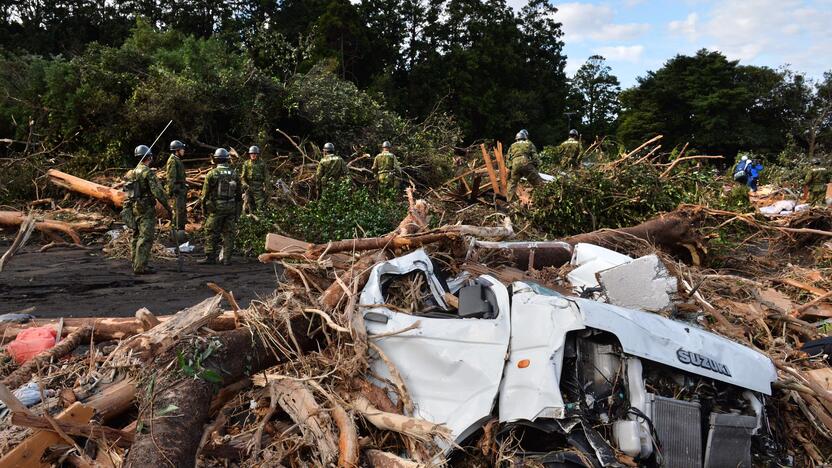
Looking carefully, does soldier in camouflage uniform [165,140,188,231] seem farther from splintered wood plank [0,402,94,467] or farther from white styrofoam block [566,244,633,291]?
splintered wood plank [0,402,94,467]

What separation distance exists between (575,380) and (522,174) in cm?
813

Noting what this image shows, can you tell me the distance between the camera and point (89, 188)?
11672 millimetres

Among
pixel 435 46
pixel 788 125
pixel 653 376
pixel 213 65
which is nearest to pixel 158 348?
pixel 653 376

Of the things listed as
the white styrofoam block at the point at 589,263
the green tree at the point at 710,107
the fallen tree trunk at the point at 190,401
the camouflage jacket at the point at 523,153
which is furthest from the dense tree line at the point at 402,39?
the fallen tree trunk at the point at 190,401

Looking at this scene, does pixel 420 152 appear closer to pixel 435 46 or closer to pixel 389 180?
pixel 389 180

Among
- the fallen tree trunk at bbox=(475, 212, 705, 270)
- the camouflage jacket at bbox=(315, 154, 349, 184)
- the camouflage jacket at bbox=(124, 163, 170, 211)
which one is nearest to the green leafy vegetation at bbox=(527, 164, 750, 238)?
the fallen tree trunk at bbox=(475, 212, 705, 270)

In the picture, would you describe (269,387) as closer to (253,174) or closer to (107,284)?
(107,284)

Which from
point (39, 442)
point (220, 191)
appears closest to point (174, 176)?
point (220, 191)

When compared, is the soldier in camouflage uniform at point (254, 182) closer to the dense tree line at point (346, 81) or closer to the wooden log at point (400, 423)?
the dense tree line at point (346, 81)

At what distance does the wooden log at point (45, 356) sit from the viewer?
3561mm

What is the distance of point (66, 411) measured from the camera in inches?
120

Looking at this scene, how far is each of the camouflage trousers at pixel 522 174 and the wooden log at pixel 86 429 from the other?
860 cm

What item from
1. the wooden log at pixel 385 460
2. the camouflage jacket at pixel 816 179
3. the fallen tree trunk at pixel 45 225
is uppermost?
the camouflage jacket at pixel 816 179

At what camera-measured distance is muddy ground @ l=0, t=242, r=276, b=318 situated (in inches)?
252
